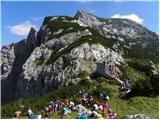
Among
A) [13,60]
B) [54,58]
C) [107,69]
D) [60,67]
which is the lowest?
[107,69]

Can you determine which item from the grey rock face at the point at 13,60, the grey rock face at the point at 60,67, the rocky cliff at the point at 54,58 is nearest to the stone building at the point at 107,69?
the rocky cliff at the point at 54,58

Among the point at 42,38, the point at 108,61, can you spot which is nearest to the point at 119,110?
the point at 108,61

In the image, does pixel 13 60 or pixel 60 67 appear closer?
pixel 60 67

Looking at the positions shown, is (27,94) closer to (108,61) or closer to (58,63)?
(58,63)

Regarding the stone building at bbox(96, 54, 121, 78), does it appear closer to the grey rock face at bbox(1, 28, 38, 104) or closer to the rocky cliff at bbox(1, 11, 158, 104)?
the rocky cliff at bbox(1, 11, 158, 104)

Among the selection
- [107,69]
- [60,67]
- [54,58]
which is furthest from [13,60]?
[107,69]

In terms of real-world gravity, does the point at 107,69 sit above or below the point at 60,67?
below

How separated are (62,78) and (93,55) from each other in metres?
13.0

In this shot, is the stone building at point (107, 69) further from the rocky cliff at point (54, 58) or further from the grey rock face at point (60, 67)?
the grey rock face at point (60, 67)

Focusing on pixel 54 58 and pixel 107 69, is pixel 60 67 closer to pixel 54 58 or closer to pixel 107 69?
pixel 54 58

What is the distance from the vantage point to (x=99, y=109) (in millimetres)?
41094

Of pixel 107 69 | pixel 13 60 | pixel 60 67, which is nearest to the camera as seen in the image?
pixel 107 69

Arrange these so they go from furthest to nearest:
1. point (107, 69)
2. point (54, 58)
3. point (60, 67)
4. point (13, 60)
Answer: point (13, 60)
point (54, 58)
point (60, 67)
point (107, 69)

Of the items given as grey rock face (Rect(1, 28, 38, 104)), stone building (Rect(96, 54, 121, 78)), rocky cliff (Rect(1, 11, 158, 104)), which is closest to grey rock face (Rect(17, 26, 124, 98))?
rocky cliff (Rect(1, 11, 158, 104))
